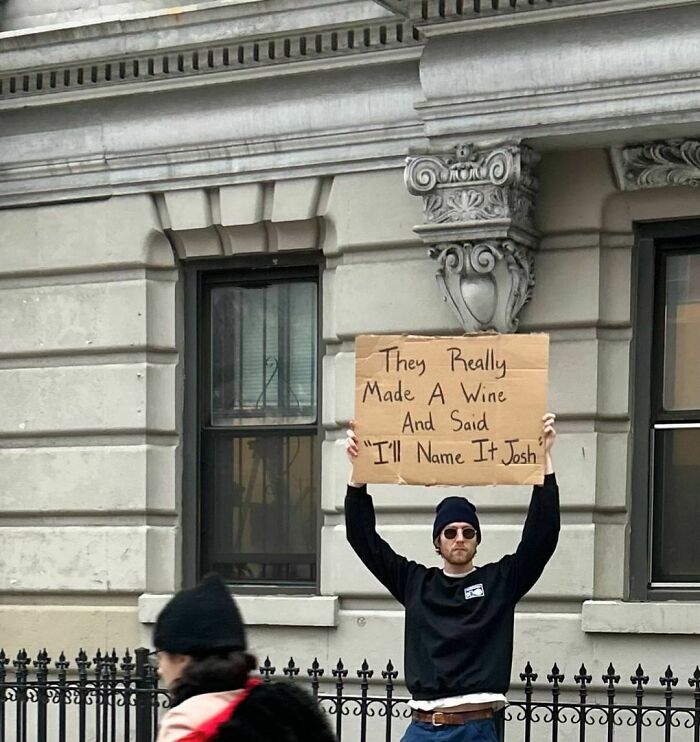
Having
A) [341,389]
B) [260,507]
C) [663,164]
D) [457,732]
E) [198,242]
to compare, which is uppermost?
[663,164]

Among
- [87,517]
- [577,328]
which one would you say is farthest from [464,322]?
[87,517]

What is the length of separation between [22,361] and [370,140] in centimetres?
303

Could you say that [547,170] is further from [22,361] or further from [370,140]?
[22,361]

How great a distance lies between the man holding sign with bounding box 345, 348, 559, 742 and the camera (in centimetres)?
651

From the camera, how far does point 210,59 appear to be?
10.3 metres

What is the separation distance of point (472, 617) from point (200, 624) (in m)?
2.84

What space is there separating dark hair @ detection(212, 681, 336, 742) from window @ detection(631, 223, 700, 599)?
5713 millimetres

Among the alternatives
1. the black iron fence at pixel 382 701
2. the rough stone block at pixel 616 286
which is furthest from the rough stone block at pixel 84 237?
the rough stone block at pixel 616 286

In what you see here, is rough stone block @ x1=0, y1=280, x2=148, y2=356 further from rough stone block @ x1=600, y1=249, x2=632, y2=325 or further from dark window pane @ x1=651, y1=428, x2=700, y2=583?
dark window pane @ x1=651, y1=428, x2=700, y2=583

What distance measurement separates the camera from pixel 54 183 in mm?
11055

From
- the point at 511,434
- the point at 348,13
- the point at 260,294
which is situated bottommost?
the point at 511,434

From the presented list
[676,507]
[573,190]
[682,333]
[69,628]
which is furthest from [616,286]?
[69,628]

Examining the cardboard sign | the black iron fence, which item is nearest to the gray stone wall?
the black iron fence

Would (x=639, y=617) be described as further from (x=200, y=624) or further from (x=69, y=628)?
(x=200, y=624)
